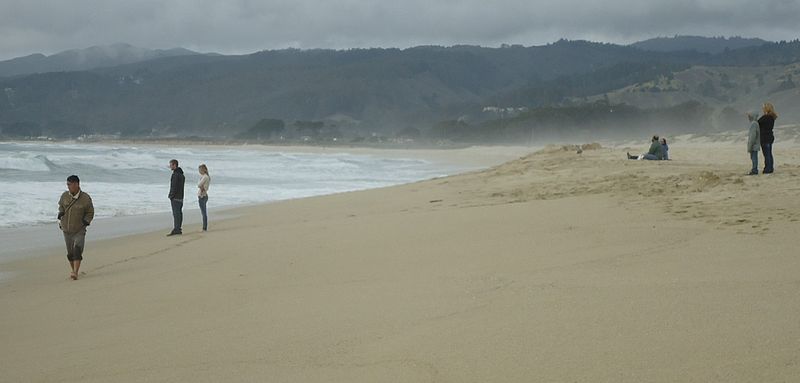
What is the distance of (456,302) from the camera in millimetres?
4402

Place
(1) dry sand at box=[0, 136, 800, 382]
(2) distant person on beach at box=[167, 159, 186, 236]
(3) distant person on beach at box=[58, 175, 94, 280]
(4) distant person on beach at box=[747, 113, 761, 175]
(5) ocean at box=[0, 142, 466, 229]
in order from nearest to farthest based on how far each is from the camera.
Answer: (1) dry sand at box=[0, 136, 800, 382] < (3) distant person on beach at box=[58, 175, 94, 280] < (4) distant person on beach at box=[747, 113, 761, 175] < (2) distant person on beach at box=[167, 159, 186, 236] < (5) ocean at box=[0, 142, 466, 229]

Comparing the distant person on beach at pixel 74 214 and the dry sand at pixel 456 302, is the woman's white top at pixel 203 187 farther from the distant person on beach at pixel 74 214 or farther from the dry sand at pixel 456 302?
the distant person on beach at pixel 74 214

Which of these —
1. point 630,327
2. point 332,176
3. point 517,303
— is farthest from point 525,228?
point 332,176

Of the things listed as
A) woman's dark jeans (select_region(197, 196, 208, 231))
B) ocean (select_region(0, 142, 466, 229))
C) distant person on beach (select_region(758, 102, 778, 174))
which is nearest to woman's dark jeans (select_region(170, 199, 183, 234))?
woman's dark jeans (select_region(197, 196, 208, 231))

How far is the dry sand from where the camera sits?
3.32 meters

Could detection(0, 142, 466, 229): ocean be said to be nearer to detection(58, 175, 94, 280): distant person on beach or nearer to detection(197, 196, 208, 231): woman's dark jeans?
detection(197, 196, 208, 231): woman's dark jeans

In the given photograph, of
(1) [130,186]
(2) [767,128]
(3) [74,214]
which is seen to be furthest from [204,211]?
(1) [130,186]

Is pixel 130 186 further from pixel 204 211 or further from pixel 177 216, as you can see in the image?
pixel 177 216

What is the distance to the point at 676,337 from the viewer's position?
337cm

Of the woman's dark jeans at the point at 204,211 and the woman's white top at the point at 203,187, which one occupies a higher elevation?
the woman's white top at the point at 203,187

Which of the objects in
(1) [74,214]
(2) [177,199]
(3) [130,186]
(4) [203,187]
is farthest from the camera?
(3) [130,186]

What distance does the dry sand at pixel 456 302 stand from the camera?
3320 mm

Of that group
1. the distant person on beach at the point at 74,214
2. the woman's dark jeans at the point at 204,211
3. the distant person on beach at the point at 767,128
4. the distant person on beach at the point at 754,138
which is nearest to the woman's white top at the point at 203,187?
the woman's dark jeans at the point at 204,211

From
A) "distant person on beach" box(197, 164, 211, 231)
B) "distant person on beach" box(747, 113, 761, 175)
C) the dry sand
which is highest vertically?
"distant person on beach" box(747, 113, 761, 175)
